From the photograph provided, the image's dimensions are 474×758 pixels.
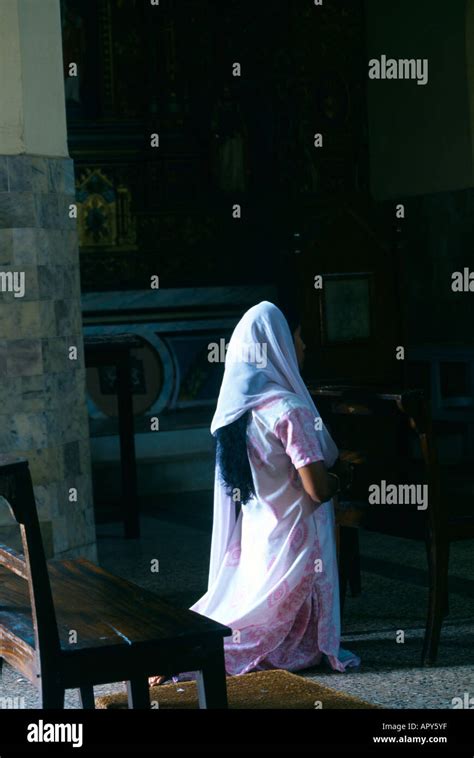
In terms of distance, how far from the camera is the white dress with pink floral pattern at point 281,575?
4.64 meters

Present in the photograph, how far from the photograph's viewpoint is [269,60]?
11.0 m

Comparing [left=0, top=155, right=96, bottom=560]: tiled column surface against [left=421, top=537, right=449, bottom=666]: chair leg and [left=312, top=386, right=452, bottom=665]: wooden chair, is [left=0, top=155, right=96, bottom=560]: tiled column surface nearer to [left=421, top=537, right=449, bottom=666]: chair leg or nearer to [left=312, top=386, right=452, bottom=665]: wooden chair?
[left=312, top=386, right=452, bottom=665]: wooden chair

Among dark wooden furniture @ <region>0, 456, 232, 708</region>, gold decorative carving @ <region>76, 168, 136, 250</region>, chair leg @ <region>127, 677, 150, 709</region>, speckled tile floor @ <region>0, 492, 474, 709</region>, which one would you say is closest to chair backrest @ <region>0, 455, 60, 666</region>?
dark wooden furniture @ <region>0, 456, 232, 708</region>

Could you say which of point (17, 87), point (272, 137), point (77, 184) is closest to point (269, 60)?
point (272, 137)

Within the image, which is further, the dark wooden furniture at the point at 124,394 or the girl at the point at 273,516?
the dark wooden furniture at the point at 124,394

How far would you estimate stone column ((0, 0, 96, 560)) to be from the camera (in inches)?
225

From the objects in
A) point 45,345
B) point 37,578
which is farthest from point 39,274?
point 37,578

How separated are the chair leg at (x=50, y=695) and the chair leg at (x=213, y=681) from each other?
32 cm

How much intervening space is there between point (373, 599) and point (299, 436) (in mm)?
1504

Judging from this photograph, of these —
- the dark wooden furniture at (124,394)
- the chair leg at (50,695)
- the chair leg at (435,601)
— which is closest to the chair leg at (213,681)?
the chair leg at (50,695)

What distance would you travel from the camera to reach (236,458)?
471 centimetres

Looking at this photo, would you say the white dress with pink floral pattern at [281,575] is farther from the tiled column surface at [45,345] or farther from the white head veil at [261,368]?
the tiled column surface at [45,345]
